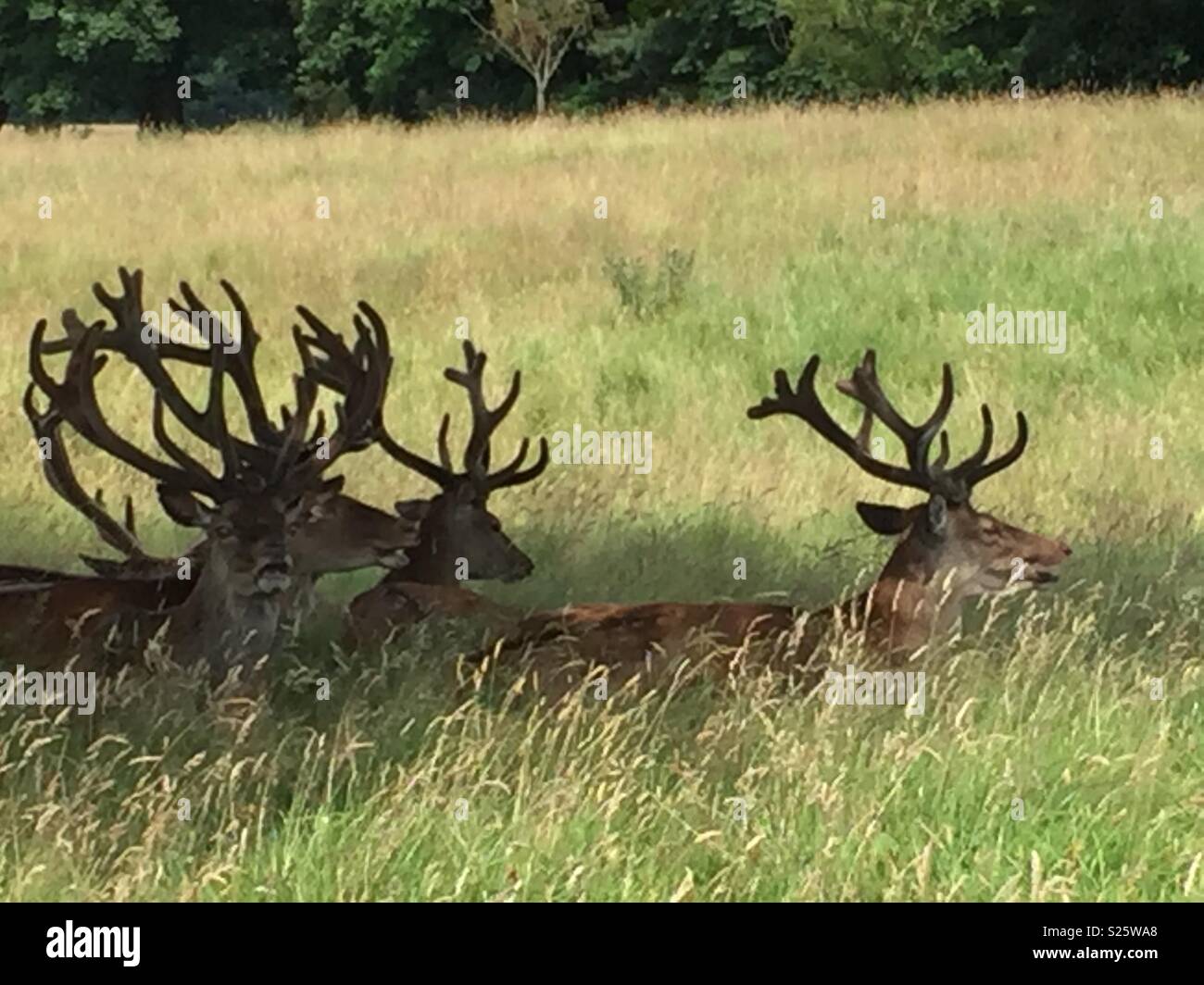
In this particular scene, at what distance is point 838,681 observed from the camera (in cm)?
492

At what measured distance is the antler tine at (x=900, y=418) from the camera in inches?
230

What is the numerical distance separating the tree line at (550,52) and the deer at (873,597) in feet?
75.1

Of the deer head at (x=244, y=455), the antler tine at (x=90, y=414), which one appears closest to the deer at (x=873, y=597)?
the deer head at (x=244, y=455)

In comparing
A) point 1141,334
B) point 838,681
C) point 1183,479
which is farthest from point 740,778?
point 1141,334

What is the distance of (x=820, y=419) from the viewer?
246 inches

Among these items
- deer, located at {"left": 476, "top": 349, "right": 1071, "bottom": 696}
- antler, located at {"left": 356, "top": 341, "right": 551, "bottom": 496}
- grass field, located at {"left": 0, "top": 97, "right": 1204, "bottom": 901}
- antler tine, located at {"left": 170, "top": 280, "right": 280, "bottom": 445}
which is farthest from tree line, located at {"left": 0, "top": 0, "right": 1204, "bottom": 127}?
antler tine, located at {"left": 170, "top": 280, "right": 280, "bottom": 445}

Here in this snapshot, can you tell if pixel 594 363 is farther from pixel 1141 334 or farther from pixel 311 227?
pixel 311 227

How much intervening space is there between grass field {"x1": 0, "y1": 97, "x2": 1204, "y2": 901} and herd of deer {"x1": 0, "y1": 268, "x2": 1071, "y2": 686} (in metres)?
0.21

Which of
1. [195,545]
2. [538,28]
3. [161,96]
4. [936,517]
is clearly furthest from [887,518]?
[161,96]

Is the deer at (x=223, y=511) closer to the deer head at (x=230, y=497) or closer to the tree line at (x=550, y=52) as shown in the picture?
the deer head at (x=230, y=497)

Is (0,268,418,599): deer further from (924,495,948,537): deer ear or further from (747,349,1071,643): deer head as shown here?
(924,495,948,537): deer ear

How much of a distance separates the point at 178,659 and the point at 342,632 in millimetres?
672

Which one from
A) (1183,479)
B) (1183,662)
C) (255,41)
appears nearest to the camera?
(1183,662)
